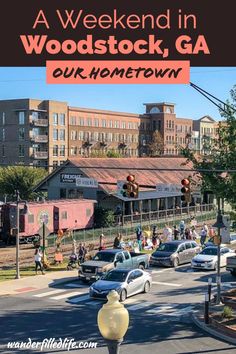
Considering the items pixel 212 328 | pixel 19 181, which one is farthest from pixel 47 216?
pixel 212 328

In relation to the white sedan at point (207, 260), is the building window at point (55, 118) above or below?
above

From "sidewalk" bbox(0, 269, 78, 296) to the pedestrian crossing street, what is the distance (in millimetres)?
861

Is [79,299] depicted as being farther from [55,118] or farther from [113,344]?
[55,118]

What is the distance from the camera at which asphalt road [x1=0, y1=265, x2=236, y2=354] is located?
17.0m

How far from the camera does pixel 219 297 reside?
22.6 metres

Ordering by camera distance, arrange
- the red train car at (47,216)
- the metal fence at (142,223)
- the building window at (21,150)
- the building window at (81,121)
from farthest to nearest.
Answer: the building window at (81,121), the building window at (21,150), the metal fence at (142,223), the red train car at (47,216)

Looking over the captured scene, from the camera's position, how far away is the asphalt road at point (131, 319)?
1700 centimetres

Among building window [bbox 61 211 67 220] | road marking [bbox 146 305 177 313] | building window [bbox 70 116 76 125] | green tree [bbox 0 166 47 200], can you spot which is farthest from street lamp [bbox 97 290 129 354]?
building window [bbox 70 116 76 125]

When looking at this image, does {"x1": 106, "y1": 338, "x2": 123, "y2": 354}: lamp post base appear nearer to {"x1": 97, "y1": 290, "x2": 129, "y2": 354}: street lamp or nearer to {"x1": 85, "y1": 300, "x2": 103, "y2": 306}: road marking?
{"x1": 97, "y1": 290, "x2": 129, "y2": 354}: street lamp

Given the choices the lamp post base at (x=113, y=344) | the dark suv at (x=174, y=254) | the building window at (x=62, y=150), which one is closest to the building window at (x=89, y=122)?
the building window at (x=62, y=150)

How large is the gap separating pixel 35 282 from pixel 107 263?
3657 mm

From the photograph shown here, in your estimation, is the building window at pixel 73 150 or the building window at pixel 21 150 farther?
the building window at pixel 73 150

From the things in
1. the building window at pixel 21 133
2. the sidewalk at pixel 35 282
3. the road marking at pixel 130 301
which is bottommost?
the road marking at pixel 130 301

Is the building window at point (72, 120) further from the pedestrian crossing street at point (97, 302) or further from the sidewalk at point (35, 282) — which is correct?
the pedestrian crossing street at point (97, 302)
